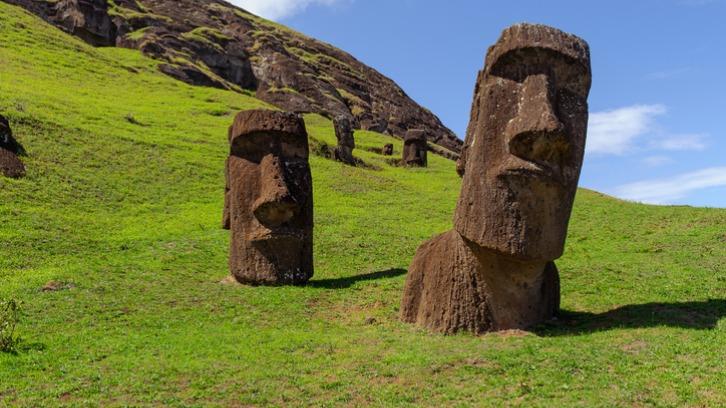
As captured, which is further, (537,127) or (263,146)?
(263,146)

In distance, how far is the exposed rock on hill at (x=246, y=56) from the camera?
222 ft

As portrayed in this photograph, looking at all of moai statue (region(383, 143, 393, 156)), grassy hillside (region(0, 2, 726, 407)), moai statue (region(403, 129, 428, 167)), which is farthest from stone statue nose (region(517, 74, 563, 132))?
moai statue (region(383, 143, 393, 156))

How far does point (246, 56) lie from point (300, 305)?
69858 millimetres

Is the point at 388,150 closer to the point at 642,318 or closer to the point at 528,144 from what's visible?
the point at 642,318

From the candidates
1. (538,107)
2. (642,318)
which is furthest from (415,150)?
(538,107)

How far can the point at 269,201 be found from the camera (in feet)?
47.9

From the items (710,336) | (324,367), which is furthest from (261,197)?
(710,336)

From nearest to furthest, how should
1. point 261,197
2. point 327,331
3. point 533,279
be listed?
1. point 533,279
2. point 327,331
3. point 261,197

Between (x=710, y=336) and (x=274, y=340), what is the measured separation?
236 inches

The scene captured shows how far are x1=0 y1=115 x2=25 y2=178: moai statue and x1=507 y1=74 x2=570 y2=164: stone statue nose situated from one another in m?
19.0

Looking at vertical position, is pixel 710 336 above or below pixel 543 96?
below

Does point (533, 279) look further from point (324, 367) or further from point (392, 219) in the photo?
point (392, 219)

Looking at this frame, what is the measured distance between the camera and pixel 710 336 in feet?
29.1

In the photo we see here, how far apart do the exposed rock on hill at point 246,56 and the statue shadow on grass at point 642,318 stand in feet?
186
